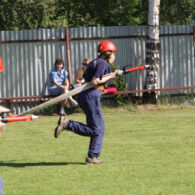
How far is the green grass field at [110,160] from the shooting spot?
289 inches

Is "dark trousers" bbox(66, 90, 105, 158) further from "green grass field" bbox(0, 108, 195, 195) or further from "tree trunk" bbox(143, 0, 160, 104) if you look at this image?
"tree trunk" bbox(143, 0, 160, 104)

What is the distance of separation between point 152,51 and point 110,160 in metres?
A: 8.50

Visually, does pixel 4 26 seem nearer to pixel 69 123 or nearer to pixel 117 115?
pixel 117 115

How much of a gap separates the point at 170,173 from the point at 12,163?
2669 millimetres

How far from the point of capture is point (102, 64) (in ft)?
28.5

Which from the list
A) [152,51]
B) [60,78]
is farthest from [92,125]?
[152,51]

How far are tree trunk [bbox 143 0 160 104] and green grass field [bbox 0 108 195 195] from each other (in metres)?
3.01

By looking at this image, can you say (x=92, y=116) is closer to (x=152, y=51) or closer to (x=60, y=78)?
(x=60, y=78)

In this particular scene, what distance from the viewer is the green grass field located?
735 cm

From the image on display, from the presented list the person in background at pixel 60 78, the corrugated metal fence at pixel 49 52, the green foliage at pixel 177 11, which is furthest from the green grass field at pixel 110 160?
the green foliage at pixel 177 11

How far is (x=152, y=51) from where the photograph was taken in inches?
676

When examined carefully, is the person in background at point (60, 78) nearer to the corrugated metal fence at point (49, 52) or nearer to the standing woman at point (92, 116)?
the corrugated metal fence at point (49, 52)

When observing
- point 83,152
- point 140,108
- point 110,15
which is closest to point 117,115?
point 140,108

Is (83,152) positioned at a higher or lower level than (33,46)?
lower
